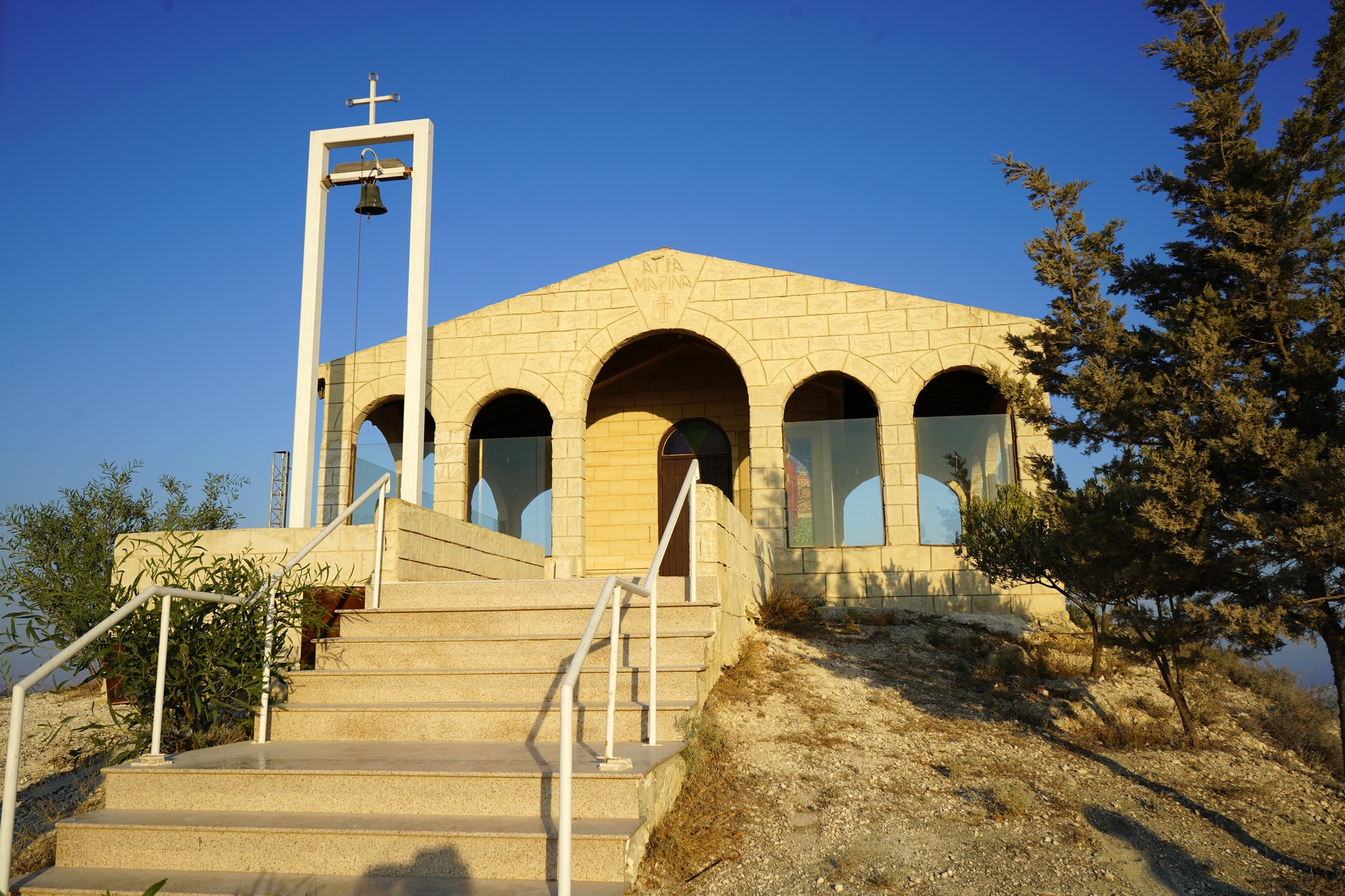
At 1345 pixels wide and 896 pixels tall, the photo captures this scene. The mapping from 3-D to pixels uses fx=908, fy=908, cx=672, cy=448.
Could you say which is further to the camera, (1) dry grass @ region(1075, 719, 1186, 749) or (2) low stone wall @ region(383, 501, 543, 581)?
(2) low stone wall @ region(383, 501, 543, 581)

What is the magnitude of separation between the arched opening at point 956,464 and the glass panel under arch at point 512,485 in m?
5.03

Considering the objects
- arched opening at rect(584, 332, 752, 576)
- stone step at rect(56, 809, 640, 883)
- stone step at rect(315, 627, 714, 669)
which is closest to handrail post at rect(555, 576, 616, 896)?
stone step at rect(56, 809, 640, 883)

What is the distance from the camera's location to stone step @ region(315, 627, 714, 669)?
5281 mm

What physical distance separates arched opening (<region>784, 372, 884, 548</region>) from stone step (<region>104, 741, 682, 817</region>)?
766cm

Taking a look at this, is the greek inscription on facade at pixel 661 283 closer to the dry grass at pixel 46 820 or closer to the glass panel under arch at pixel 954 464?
the glass panel under arch at pixel 954 464

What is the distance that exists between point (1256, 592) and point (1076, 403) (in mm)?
1446

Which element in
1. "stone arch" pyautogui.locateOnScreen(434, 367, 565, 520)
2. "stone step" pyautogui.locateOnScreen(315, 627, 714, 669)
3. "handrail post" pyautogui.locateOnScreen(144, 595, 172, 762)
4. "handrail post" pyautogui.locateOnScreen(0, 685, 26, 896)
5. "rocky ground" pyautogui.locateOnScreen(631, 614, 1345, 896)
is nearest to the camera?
"handrail post" pyautogui.locateOnScreen(0, 685, 26, 896)

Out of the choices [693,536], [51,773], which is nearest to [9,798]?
[51,773]

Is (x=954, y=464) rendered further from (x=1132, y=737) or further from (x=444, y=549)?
(x=444, y=549)

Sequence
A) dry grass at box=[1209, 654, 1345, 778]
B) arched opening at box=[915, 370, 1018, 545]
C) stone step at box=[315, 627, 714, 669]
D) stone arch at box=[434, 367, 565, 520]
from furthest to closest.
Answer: stone arch at box=[434, 367, 565, 520]
arched opening at box=[915, 370, 1018, 545]
dry grass at box=[1209, 654, 1345, 778]
stone step at box=[315, 627, 714, 669]

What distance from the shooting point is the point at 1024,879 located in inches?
160

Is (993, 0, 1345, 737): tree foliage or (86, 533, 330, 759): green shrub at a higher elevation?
(993, 0, 1345, 737): tree foliage

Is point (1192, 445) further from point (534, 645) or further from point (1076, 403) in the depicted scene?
point (534, 645)

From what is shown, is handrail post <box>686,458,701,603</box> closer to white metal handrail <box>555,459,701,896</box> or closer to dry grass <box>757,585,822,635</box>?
white metal handrail <box>555,459,701,896</box>
